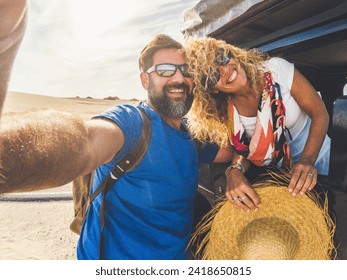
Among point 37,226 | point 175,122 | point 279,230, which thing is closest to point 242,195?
point 279,230

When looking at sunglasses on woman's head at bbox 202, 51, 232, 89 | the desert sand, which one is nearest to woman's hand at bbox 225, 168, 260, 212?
sunglasses on woman's head at bbox 202, 51, 232, 89

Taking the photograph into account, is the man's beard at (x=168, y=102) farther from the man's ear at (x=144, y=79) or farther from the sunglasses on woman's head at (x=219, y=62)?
the sunglasses on woman's head at (x=219, y=62)

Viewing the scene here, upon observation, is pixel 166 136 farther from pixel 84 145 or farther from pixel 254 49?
pixel 254 49

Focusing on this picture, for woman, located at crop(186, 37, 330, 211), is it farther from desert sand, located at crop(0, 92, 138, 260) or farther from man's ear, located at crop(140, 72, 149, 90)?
desert sand, located at crop(0, 92, 138, 260)

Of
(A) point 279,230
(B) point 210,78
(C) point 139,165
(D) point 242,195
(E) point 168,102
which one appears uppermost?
(B) point 210,78

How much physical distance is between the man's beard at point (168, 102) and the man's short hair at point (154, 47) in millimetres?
110

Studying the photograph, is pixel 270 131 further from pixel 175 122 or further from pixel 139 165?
pixel 139 165

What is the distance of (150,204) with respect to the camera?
4.76 feet

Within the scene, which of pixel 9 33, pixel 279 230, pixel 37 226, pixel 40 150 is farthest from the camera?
pixel 37 226

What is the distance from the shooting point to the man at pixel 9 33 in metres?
0.68

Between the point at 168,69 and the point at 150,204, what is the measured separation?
694mm

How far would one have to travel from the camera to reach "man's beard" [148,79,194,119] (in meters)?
1.64

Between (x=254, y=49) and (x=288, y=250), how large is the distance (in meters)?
1.07
